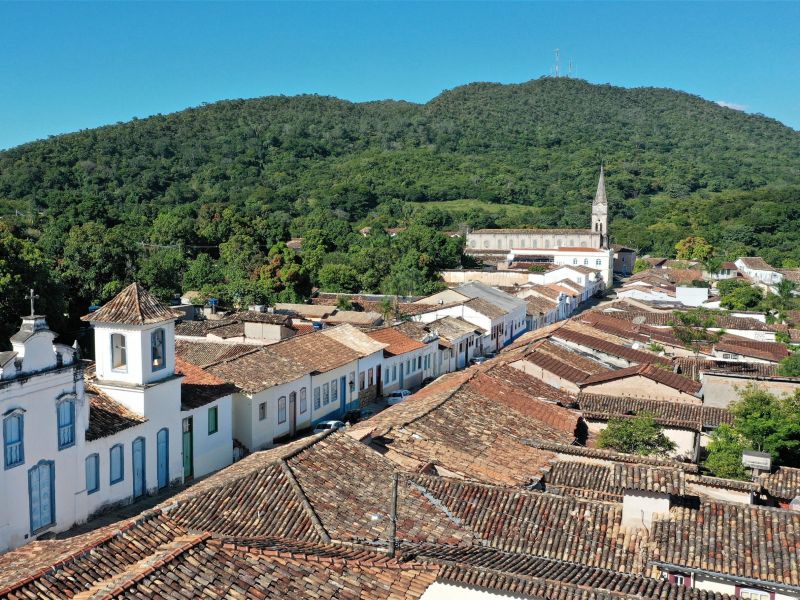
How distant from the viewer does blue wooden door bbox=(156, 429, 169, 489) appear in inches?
826

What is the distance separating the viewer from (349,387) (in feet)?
101

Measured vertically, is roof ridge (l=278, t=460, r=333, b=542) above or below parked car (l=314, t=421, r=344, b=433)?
above

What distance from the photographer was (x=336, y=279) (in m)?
62.2

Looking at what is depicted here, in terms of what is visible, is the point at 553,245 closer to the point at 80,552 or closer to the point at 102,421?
the point at 102,421

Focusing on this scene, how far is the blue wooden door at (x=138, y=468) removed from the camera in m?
20.2

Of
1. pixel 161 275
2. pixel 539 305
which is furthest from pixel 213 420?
pixel 539 305

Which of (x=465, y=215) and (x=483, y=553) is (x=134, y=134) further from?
(x=483, y=553)

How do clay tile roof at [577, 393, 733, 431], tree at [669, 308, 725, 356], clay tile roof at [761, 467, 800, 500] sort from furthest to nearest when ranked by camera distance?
tree at [669, 308, 725, 356], clay tile roof at [577, 393, 733, 431], clay tile roof at [761, 467, 800, 500]

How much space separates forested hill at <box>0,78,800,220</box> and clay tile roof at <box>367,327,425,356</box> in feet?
169

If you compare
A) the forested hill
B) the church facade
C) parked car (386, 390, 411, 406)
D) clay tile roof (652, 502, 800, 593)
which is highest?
the forested hill

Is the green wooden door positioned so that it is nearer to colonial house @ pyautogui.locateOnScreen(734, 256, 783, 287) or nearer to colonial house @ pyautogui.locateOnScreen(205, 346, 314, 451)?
colonial house @ pyautogui.locateOnScreen(205, 346, 314, 451)

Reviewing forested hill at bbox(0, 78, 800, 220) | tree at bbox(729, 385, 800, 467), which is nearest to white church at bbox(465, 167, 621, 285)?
forested hill at bbox(0, 78, 800, 220)

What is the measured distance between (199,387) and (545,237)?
76611 millimetres

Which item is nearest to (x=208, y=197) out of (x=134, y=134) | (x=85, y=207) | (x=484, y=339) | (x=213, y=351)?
(x=134, y=134)
